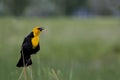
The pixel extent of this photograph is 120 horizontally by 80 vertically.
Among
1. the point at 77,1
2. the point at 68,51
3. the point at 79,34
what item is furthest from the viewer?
the point at 77,1

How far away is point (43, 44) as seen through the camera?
66.7ft

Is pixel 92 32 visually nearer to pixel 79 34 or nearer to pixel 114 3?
pixel 79 34

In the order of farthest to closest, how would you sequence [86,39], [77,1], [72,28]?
1. [77,1]
2. [72,28]
3. [86,39]

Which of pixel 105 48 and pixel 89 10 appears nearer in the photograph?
pixel 105 48

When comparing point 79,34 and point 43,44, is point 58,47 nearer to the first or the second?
point 43,44

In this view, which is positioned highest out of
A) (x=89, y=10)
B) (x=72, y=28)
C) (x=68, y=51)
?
(x=68, y=51)

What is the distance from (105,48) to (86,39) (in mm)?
1921

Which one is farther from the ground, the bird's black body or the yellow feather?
the yellow feather

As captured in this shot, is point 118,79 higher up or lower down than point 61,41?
higher up

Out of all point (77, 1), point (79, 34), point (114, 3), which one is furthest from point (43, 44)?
point (77, 1)

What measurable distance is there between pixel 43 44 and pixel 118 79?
1450 centimetres

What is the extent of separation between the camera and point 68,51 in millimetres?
19062

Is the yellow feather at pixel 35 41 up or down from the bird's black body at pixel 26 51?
up

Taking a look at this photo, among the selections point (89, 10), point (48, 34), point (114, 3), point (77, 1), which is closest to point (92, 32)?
point (48, 34)
